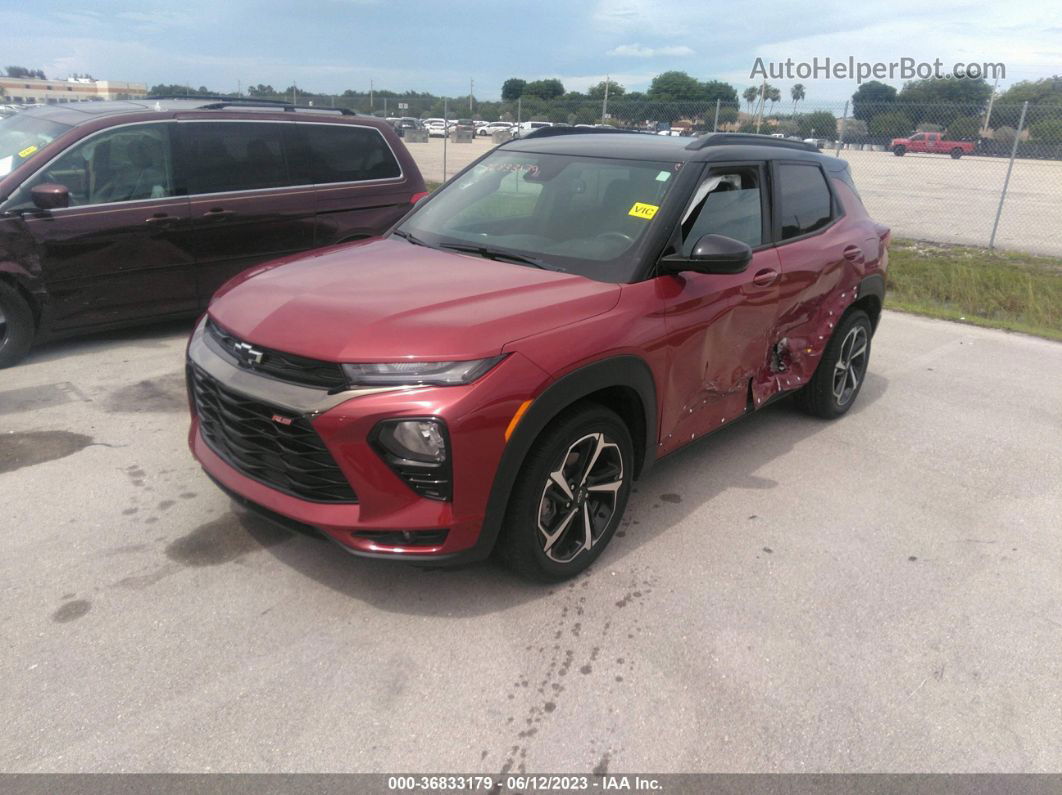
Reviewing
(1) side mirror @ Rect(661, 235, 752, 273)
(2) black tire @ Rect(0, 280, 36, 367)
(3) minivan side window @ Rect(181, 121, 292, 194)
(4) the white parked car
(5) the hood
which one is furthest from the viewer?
(4) the white parked car

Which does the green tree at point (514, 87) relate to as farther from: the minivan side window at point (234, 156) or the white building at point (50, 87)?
the minivan side window at point (234, 156)

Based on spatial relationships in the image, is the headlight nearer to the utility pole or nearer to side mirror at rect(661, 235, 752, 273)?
side mirror at rect(661, 235, 752, 273)

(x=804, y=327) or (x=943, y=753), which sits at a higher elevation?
(x=804, y=327)

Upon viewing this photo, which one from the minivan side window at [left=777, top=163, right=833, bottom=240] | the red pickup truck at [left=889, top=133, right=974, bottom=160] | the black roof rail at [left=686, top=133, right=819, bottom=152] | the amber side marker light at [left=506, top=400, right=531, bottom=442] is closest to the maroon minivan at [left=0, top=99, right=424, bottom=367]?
the black roof rail at [left=686, top=133, right=819, bottom=152]

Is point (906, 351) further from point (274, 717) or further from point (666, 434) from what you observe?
point (274, 717)

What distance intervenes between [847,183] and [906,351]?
2523mm

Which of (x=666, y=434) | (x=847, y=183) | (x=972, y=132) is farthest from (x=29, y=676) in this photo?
(x=972, y=132)

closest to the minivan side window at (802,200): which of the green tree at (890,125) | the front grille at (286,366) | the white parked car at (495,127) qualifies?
the front grille at (286,366)

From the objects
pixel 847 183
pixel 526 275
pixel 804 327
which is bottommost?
pixel 804 327

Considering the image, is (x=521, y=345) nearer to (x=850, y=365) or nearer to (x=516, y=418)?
(x=516, y=418)

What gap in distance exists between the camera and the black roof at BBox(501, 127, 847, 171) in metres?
3.84

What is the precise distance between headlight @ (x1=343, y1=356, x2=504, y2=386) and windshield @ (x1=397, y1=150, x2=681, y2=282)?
3.09 ft

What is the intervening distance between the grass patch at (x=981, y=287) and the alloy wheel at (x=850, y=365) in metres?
3.60

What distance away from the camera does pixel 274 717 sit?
8.15 ft
